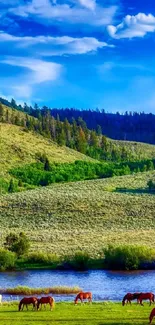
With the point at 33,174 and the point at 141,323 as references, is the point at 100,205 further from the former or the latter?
the point at 141,323

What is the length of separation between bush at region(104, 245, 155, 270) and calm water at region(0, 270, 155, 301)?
88.4 inches

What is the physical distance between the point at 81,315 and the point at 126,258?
1215 inches

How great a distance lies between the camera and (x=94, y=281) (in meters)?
52.1

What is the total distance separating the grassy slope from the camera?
504 feet

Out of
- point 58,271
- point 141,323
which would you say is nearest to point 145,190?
point 58,271

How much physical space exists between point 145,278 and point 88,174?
3901 inches

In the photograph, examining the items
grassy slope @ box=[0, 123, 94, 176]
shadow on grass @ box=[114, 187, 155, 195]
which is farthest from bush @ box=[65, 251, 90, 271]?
grassy slope @ box=[0, 123, 94, 176]

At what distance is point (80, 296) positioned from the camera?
36.4 metres

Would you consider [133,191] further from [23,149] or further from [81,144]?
[81,144]

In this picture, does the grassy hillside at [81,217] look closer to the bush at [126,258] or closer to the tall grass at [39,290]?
the bush at [126,258]

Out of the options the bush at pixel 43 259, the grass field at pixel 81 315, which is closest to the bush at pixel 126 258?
the bush at pixel 43 259

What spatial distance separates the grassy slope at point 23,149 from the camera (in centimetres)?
15350

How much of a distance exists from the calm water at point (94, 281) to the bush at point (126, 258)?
224 cm

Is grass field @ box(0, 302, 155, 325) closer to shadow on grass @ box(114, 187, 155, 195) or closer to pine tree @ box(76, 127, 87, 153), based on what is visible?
shadow on grass @ box(114, 187, 155, 195)
